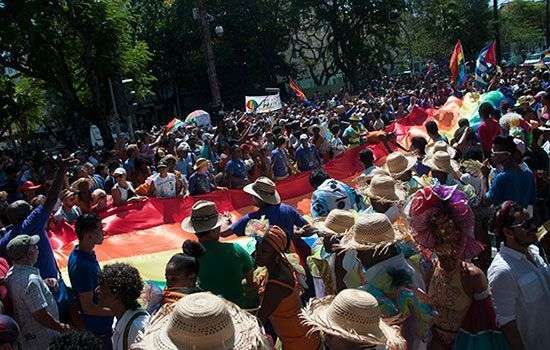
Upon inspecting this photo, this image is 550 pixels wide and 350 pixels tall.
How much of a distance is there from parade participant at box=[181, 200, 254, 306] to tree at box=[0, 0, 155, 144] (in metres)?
18.2

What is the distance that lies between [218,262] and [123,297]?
1.02 m

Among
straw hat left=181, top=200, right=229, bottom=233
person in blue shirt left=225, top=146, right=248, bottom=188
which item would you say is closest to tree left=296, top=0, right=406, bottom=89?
person in blue shirt left=225, top=146, right=248, bottom=188

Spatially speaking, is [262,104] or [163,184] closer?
[163,184]

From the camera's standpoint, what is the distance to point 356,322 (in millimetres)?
2830

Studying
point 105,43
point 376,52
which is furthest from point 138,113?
point 105,43

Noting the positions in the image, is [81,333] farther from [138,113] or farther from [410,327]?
[138,113]

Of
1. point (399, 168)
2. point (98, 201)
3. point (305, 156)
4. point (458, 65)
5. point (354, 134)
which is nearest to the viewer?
point (399, 168)

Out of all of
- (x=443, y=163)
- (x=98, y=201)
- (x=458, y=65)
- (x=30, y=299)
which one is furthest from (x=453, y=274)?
(x=458, y=65)

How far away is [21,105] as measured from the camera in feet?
85.4

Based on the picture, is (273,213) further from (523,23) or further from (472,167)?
(523,23)

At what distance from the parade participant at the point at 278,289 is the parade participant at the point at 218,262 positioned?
15 cm

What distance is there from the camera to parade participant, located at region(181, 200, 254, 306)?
4.39 metres

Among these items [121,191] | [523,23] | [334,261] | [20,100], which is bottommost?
[523,23]

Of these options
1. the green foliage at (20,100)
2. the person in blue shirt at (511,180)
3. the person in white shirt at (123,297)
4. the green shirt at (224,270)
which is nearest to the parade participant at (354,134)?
Answer: the person in blue shirt at (511,180)
